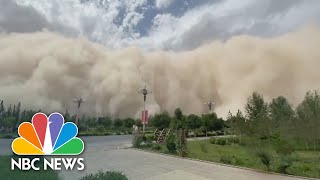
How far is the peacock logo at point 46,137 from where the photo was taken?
28.3ft

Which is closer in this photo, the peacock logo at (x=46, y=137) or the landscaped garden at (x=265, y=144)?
the peacock logo at (x=46, y=137)

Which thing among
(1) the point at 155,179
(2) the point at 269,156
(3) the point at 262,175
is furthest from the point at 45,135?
(2) the point at 269,156

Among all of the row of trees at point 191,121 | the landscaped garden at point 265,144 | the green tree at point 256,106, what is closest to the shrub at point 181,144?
the landscaped garden at point 265,144

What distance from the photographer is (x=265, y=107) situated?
1609 inches

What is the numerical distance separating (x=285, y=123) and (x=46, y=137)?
26.4 metres

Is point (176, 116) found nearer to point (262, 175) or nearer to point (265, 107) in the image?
point (265, 107)

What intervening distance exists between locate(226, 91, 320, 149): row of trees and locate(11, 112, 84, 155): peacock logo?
20.1 m

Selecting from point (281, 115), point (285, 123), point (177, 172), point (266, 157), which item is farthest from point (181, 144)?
point (281, 115)

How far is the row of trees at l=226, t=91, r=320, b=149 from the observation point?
25345mm

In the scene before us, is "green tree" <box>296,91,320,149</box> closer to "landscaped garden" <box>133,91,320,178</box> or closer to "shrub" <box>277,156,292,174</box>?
"landscaped garden" <box>133,91,320,178</box>

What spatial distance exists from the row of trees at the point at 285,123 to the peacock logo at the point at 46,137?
2006 cm

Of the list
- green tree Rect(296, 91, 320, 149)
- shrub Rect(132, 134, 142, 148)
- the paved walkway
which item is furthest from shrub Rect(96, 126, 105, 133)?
the paved walkway

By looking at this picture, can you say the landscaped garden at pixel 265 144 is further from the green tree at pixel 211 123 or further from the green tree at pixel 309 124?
the green tree at pixel 211 123

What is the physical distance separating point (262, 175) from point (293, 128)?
54.5 ft
